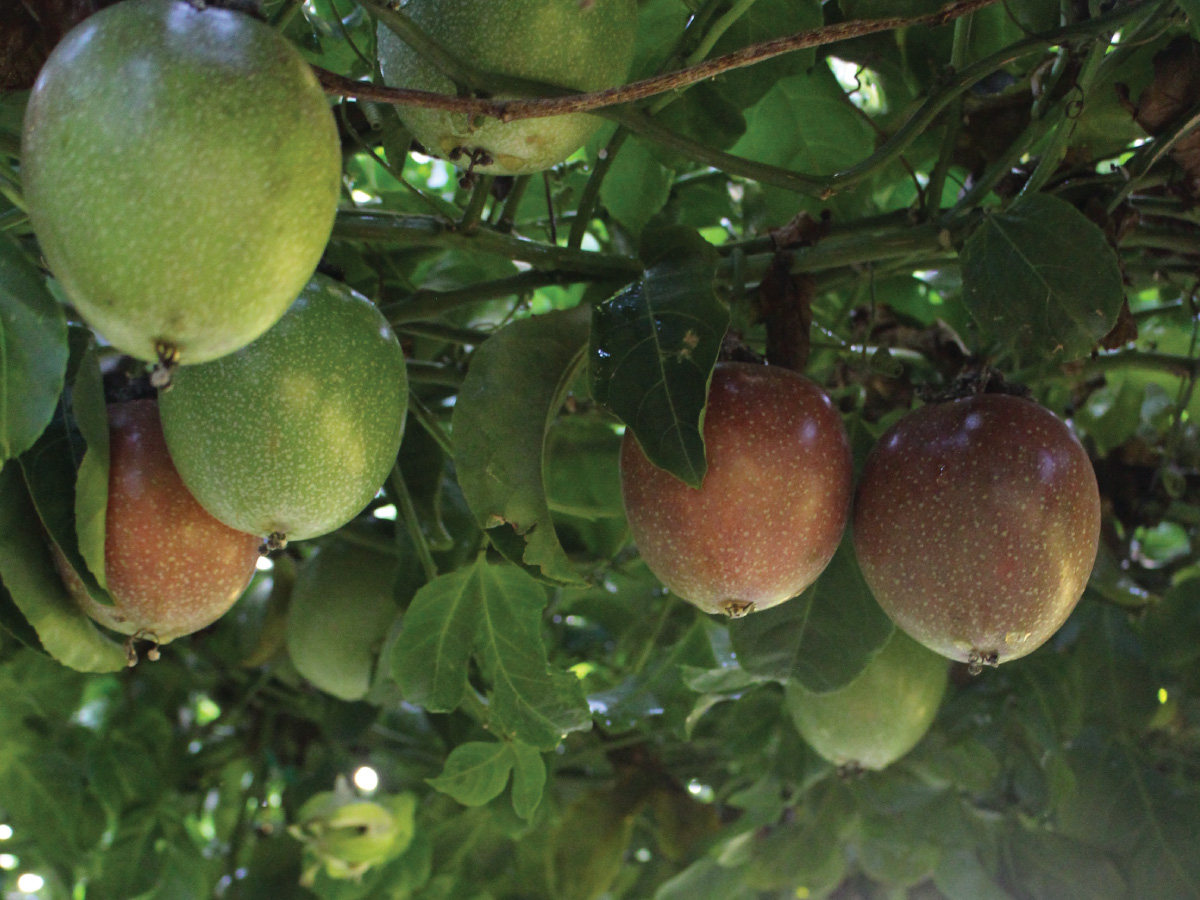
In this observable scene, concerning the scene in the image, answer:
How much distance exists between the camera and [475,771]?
1.17 m

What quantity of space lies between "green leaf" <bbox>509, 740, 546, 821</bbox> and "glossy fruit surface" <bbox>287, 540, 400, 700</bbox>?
0.34 m

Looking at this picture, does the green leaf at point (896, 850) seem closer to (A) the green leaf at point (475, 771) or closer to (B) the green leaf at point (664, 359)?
(A) the green leaf at point (475, 771)

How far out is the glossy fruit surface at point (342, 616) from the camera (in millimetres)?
1419

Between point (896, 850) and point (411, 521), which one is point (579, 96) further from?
point (896, 850)

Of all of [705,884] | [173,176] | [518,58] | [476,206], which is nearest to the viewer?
[173,176]

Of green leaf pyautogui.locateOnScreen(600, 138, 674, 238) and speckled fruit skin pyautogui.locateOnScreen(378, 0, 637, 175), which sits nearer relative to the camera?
speckled fruit skin pyautogui.locateOnScreen(378, 0, 637, 175)

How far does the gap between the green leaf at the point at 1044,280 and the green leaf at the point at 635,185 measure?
1.47 feet

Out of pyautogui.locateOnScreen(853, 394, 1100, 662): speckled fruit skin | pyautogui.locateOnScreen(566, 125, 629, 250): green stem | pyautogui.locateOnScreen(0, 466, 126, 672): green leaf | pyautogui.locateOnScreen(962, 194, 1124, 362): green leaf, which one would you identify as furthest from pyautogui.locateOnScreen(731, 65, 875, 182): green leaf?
pyautogui.locateOnScreen(0, 466, 126, 672): green leaf

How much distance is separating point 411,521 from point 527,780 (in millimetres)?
326

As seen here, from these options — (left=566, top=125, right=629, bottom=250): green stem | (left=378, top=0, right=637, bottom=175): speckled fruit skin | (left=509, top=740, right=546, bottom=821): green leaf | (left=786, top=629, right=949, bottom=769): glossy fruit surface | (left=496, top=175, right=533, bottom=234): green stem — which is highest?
(left=378, top=0, right=637, bottom=175): speckled fruit skin

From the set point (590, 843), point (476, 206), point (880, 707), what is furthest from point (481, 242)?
point (590, 843)

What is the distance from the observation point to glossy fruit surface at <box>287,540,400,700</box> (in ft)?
4.66

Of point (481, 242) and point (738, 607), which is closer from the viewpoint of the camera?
point (738, 607)

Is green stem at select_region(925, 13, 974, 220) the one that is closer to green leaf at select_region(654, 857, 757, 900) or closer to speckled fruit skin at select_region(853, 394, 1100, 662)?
speckled fruit skin at select_region(853, 394, 1100, 662)
